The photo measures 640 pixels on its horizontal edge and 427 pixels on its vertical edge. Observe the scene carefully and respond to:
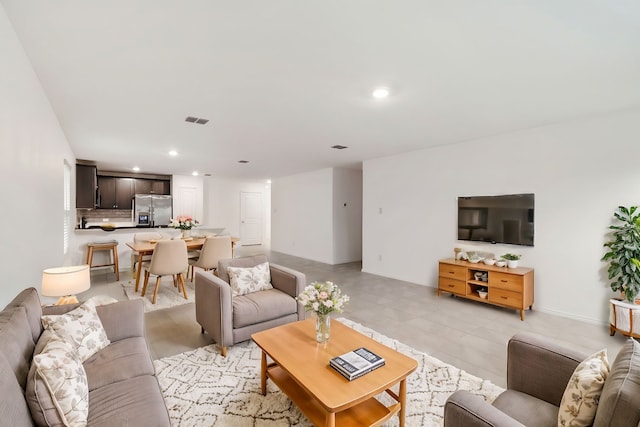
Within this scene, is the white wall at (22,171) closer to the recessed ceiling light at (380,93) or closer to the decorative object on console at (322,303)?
the decorative object on console at (322,303)

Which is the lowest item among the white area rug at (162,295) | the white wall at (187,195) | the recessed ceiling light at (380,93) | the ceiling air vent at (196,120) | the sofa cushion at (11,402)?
the white area rug at (162,295)

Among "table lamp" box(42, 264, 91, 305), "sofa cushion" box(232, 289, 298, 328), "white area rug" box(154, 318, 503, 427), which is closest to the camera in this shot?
"white area rug" box(154, 318, 503, 427)

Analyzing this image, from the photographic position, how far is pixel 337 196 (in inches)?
287

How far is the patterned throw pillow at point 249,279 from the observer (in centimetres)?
310

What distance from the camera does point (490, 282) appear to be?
3955 millimetres

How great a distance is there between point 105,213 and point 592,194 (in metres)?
10.5

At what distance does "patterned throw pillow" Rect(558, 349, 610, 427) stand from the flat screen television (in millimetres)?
3188

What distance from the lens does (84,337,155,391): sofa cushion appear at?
160 cm

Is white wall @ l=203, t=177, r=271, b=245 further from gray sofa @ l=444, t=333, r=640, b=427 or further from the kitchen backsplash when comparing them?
gray sofa @ l=444, t=333, r=640, b=427

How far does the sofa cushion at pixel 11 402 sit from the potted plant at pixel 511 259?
461 cm

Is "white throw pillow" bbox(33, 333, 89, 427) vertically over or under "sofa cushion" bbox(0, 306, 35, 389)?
under

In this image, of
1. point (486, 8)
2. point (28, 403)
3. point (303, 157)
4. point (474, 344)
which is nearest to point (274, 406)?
point (28, 403)

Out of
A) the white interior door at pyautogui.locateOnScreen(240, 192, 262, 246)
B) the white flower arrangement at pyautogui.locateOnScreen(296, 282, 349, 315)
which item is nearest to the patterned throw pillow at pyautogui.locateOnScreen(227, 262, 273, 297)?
the white flower arrangement at pyautogui.locateOnScreen(296, 282, 349, 315)

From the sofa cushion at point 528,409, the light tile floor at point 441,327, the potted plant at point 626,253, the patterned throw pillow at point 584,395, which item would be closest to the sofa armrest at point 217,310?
the light tile floor at point 441,327
